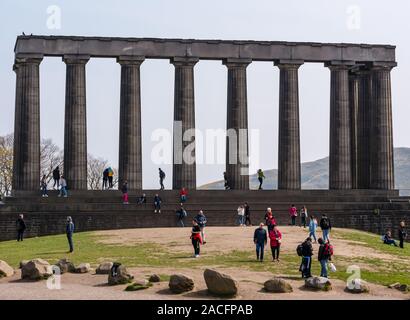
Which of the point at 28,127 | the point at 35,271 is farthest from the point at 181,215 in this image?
the point at 35,271

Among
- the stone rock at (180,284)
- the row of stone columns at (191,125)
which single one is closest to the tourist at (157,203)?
the row of stone columns at (191,125)

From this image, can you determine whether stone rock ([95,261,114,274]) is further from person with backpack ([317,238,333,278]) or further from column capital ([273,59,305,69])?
column capital ([273,59,305,69])

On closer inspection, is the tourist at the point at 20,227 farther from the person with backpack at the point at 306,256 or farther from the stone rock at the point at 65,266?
the person with backpack at the point at 306,256

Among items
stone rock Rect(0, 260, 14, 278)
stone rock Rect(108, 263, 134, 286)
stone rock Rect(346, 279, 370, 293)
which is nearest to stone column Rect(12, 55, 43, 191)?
stone rock Rect(0, 260, 14, 278)

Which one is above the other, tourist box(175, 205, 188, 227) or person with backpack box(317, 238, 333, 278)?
tourist box(175, 205, 188, 227)

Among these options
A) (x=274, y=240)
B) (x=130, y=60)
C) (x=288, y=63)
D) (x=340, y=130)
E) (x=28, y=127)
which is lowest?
(x=274, y=240)

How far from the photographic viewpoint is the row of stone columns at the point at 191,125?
7725 centimetres

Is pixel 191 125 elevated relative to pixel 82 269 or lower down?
elevated

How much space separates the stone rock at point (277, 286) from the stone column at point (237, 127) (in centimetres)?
4350

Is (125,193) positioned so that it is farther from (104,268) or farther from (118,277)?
(118,277)

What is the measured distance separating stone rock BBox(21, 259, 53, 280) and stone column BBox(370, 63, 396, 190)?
166 ft

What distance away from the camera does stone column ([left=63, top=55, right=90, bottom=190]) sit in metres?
77.0

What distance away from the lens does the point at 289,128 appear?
8006 cm

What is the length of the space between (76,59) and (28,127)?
26.0 ft
